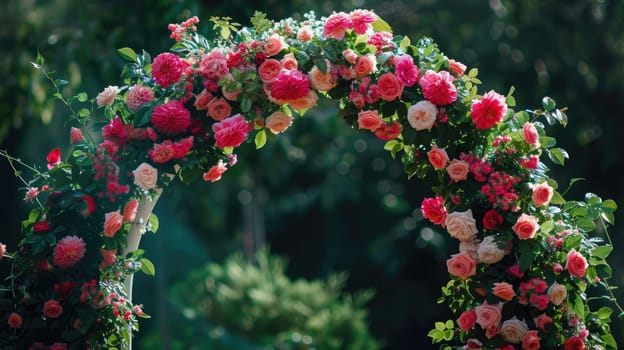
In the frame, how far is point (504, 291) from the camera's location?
94.4 inches

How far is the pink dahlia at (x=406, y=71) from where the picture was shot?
98.2 inches

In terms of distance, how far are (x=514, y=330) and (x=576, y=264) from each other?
282mm

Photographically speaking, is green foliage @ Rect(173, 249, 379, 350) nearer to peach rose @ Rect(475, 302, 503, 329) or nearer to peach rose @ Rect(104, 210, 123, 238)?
peach rose @ Rect(475, 302, 503, 329)

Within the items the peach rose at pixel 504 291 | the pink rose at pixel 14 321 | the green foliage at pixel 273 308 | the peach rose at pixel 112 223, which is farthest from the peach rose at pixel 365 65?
the green foliage at pixel 273 308

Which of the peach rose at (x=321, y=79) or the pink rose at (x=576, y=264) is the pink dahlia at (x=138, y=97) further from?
the pink rose at (x=576, y=264)

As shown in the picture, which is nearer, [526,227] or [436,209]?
[526,227]

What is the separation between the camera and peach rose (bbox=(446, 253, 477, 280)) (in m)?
2.47

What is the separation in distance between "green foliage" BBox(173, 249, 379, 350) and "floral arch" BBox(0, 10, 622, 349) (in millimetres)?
2744

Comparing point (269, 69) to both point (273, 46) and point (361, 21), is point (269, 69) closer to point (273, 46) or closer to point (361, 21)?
point (273, 46)

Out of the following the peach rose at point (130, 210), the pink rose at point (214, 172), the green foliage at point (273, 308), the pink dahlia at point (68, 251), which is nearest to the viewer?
the pink dahlia at point (68, 251)

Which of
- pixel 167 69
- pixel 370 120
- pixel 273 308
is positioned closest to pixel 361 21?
pixel 370 120

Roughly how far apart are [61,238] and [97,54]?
2.51 meters

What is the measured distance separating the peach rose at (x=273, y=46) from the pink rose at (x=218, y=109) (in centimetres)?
22

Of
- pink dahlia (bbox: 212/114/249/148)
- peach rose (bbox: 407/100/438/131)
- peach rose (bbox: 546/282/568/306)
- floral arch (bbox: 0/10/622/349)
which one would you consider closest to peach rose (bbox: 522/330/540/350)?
floral arch (bbox: 0/10/622/349)
